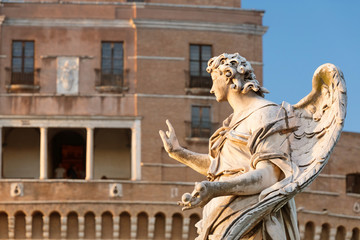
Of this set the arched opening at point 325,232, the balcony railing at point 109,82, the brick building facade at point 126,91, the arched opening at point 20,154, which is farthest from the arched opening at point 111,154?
the arched opening at point 325,232

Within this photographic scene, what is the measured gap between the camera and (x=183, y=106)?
44.3 metres

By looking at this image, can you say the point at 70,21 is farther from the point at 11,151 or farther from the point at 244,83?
the point at 244,83

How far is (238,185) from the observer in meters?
6.72

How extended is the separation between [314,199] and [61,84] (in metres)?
10.6

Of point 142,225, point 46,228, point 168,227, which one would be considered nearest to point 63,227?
point 46,228

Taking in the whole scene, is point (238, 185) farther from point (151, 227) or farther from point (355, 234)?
point (355, 234)

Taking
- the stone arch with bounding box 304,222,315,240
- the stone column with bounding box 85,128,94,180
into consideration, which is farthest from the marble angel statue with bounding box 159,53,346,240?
the stone arch with bounding box 304,222,315,240

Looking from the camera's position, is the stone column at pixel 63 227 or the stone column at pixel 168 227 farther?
the stone column at pixel 168 227

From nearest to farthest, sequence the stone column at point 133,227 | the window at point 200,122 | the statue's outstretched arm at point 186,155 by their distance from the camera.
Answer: the statue's outstretched arm at point 186,155 < the stone column at point 133,227 < the window at point 200,122

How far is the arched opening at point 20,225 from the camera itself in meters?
42.2

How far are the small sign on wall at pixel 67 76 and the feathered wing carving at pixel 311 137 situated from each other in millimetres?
37557

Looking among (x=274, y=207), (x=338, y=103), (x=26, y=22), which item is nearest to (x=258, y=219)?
(x=274, y=207)

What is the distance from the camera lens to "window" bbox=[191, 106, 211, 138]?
145ft

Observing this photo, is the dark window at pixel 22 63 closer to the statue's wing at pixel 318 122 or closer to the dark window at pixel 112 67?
the dark window at pixel 112 67
